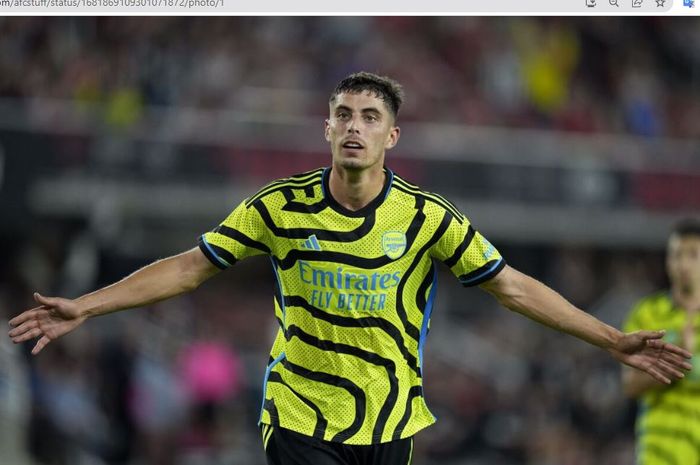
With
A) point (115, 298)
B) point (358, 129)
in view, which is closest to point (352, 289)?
point (358, 129)

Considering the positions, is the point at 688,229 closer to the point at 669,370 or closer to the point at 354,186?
the point at 669,370

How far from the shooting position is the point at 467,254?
6008 millimetres

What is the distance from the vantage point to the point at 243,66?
18547 millimetres

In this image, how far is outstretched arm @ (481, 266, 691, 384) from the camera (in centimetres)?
591

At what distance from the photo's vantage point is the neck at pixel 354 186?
5926mm

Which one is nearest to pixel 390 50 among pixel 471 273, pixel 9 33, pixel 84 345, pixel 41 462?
pixel 9 33

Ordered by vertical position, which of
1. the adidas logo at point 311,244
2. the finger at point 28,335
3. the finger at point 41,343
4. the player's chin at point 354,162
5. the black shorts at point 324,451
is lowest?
A: the black shorts at point 324,451

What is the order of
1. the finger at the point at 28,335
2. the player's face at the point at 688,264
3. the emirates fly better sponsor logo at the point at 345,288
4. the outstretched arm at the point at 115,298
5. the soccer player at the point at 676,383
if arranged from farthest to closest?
the player's face at the point at 688,264 → the soccer player at the point at 676,383 → the emirates fly better sponsor logo at the point at 345,288 → the outstretched arm at the point at 115,298 → the finger at the point at 28,335

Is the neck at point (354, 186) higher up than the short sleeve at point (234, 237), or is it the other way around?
the neck at point (354, 186)

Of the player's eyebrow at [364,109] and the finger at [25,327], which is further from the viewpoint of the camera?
the player's eyebrow at [364,109]

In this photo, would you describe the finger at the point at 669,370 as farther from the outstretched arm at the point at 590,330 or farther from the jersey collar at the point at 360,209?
the jersey collar at the point at 360,209

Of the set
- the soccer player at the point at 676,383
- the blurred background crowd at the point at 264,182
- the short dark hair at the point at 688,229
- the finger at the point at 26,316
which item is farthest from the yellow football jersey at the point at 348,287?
the blurred background crowd at the point at 264,182

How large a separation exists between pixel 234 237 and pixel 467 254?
40.0 inches

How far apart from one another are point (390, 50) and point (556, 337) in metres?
4.82
